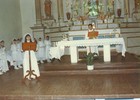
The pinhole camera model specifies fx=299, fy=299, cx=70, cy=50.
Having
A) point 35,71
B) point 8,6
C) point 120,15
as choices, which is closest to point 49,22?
point 8,6

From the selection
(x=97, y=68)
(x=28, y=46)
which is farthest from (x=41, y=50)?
(x=28, y=46)

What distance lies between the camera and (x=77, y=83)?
7.33 meters

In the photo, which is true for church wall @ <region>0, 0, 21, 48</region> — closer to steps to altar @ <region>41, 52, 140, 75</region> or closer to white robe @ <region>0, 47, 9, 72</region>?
white robe @ <region>0, 47, 9, 72</region>

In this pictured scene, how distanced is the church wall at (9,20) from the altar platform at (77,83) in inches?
120

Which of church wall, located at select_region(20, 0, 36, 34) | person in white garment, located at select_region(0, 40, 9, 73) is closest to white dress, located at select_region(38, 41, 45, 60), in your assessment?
person in white garment, located at select_region(0, 40, 9, 73)

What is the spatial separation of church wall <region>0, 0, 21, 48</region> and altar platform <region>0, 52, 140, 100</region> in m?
3.04

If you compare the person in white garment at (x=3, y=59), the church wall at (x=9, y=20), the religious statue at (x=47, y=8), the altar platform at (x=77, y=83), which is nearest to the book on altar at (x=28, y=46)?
the altar platform at (x=77, y=83)

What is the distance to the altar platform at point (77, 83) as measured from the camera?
6203 millimetres

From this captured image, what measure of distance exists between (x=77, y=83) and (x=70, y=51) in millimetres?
2199

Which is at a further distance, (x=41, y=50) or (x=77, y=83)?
(x=41, y=50)

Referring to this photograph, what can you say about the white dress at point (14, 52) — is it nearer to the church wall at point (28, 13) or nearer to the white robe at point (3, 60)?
the white robe at point (3, 60)

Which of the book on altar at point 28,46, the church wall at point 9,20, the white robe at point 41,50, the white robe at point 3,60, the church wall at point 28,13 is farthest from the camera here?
the church wall at point 28,13

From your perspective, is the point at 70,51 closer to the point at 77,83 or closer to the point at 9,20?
the point at 77,83

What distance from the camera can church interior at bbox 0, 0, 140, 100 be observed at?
6.69m
